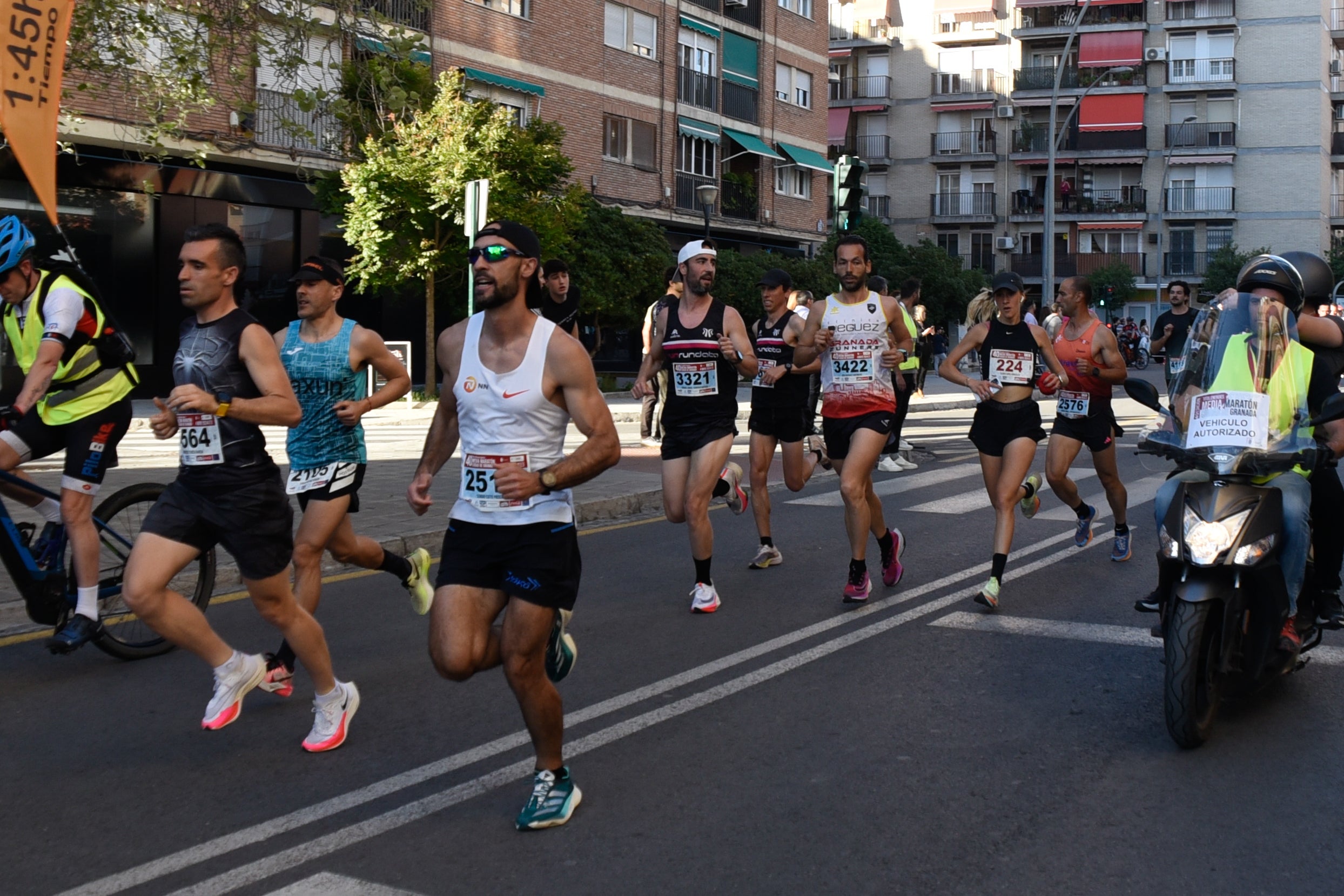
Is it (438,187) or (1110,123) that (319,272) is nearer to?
(438,187)

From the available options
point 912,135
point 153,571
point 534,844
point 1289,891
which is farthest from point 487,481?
point 912,135

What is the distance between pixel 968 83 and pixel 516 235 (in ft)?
212

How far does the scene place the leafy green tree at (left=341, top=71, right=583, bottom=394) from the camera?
2334 centimetres

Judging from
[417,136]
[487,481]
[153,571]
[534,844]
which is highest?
[417,136]

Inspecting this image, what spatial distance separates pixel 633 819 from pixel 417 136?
68.6ft

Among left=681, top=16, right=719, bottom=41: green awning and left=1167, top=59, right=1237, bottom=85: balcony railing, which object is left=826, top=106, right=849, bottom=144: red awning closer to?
left=1167, top=59, right=1237, bottom=85: balcony railing

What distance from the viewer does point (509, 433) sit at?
4340mm

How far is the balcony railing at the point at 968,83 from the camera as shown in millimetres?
64812

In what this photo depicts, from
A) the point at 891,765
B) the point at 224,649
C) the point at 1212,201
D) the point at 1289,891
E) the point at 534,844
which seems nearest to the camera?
the point at 1289,891

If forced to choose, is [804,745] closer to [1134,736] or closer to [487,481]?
[1134,736]

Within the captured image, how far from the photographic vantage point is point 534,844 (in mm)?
4055

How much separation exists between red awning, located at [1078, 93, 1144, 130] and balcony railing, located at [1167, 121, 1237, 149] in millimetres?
1869

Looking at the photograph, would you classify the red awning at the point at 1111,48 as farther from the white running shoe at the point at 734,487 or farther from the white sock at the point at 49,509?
Answer: the white sock at the point at 49,509

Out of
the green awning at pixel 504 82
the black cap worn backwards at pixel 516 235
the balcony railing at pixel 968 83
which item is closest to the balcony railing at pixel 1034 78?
the balcony railing at pixel 968 83
